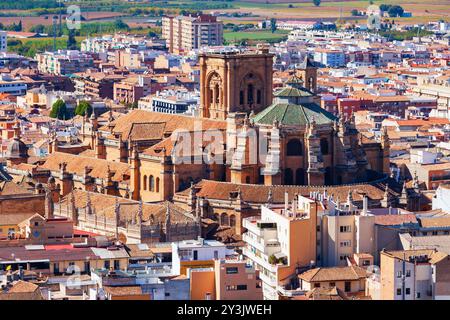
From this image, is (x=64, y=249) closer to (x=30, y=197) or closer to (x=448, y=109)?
(x=30, y=197)

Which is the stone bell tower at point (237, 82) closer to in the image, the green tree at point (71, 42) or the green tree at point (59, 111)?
the green tree at point (59, 111)

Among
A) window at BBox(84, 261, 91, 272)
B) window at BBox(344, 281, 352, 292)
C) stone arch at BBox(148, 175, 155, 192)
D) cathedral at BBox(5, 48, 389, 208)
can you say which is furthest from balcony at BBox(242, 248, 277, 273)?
stone arch at BBox(148, 175, 155, 192)

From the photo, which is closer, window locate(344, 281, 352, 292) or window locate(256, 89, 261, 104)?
window locate(344, 281, 352, 292)

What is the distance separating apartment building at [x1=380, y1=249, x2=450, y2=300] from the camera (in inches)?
1332

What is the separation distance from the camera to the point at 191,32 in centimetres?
14850

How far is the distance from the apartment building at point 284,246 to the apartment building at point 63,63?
86.6 m

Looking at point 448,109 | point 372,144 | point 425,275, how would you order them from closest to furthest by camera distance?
point 425,275 < point 372,144 < point 448,109

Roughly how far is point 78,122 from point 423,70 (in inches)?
1976

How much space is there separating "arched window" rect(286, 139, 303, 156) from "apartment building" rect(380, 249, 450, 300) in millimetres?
14253

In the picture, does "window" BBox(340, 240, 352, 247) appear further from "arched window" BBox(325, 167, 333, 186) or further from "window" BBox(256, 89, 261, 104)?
"window" BBox(256, 89, 261, 104)

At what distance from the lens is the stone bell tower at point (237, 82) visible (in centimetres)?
5362

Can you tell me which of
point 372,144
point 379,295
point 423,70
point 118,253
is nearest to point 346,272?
point 379,295

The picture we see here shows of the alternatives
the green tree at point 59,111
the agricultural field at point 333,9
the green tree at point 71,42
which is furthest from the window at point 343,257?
the agricultural field at point 333,9

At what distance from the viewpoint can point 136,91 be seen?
105 meters
